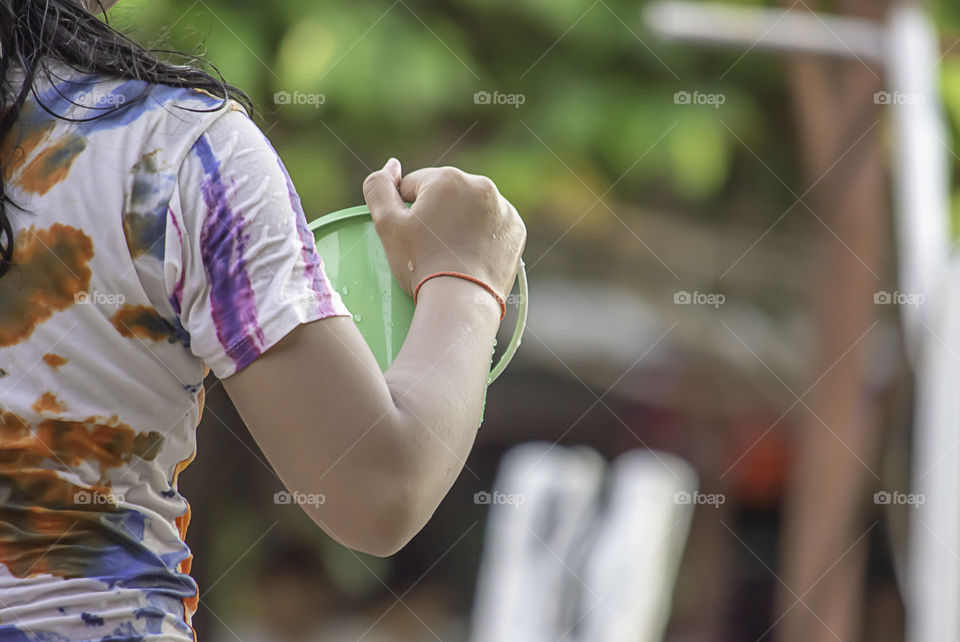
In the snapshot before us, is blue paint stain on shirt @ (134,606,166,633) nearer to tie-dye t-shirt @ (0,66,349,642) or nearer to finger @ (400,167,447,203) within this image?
tie-dye t-shirt @ (0,66,349,642)

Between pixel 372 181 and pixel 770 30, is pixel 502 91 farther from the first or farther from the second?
pixel 372 181

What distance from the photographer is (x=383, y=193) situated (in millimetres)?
944

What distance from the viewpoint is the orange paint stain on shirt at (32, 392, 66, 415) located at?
738mm

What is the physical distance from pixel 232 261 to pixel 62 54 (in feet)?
0.74

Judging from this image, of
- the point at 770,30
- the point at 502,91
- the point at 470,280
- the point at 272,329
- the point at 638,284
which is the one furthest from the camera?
the point at 638,284

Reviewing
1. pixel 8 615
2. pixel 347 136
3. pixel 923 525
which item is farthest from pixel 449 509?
pixel 8 615

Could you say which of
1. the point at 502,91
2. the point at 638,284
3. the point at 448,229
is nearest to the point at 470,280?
the point at 448,229

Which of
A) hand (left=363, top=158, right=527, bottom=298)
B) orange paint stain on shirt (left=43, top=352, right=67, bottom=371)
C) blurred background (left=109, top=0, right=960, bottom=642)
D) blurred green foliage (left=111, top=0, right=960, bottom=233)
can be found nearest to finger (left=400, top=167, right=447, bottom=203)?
hand (left=363, top=158, right=527, bottom=298)

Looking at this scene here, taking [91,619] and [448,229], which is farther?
[448,229]

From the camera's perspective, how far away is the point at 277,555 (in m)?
4.91

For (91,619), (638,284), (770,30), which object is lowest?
(638,284)

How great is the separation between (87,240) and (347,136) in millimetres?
3477

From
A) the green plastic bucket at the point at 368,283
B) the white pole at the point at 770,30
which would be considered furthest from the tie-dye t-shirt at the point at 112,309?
the white pole at the point at 770,30

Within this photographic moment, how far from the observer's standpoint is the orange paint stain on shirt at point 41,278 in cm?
74
